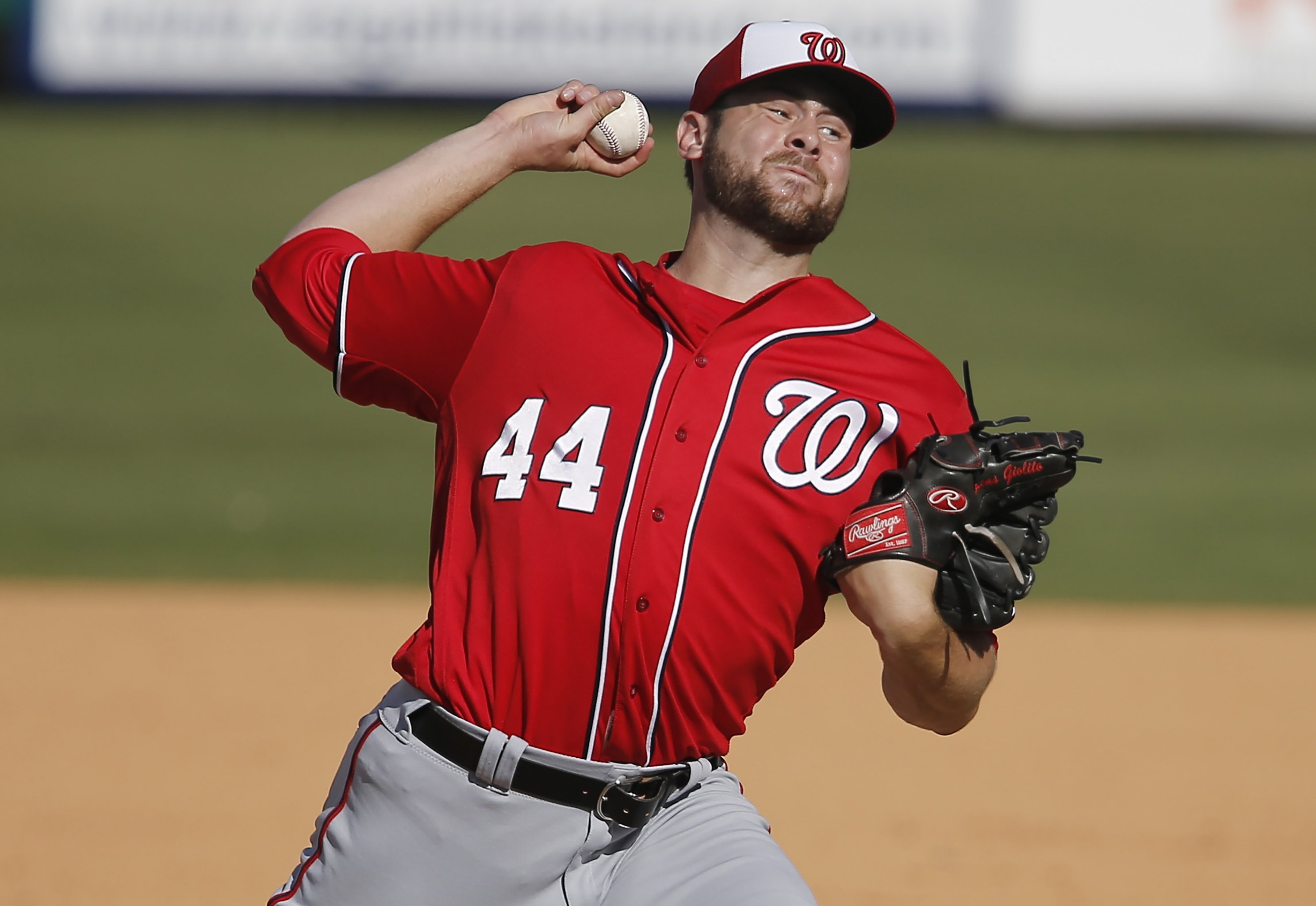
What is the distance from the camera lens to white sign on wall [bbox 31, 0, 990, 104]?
1858 cm

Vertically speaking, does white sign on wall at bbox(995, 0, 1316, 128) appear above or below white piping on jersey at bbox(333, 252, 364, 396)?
above

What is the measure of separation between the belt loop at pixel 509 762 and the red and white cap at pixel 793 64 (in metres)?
1.44

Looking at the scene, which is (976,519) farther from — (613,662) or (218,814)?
(218,814)

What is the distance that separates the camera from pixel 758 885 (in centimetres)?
269

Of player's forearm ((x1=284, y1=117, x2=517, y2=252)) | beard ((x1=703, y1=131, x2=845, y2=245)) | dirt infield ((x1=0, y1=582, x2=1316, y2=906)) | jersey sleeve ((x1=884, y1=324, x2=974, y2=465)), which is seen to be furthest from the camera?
dirt infield ((x1=0, y1=582, x2=1316, y2=906))

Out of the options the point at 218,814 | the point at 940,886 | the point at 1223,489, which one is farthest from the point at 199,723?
the point at 1223,489

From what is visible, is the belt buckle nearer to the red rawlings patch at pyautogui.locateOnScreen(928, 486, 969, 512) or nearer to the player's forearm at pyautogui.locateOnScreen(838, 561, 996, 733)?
the player's forearm at pyautogui.locateOnScreen(838, 561, 996, 733)

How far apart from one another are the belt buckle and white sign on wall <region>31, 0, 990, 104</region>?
53.3ft

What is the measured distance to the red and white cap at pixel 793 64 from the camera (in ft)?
10.6

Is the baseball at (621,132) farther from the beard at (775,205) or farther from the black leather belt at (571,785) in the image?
the black leather belt at (571,785)

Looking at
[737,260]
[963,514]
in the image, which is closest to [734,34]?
[737,260]

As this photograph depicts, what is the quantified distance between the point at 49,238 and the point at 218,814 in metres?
14.2

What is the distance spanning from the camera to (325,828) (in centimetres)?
302

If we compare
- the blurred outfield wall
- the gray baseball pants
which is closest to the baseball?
the gray baseball pants
